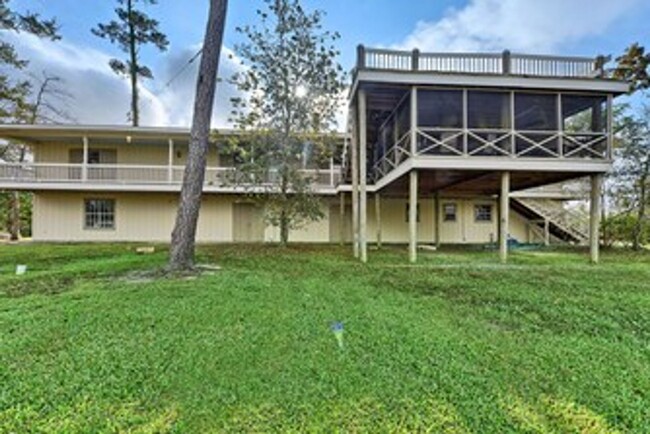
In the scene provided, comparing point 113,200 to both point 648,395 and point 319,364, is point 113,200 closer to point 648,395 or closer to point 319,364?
point 319,364

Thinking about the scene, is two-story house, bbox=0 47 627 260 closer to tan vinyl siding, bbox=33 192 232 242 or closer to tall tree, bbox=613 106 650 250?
tan vinyl siding, bbox=33 192 232 242

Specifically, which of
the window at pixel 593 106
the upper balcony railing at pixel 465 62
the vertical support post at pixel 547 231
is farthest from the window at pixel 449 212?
the upper balcony railing at pixel 465 62

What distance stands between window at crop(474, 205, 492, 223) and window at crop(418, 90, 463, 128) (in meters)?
8.51

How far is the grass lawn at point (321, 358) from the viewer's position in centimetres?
235

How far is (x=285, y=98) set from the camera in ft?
40.2

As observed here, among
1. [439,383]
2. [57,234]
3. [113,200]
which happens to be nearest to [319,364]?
[439,383]

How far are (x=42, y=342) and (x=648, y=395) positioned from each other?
5106 mm

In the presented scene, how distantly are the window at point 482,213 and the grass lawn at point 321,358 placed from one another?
1257cm

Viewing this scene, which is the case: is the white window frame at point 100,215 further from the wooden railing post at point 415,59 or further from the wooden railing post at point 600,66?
the wooden railing post at point 600,66

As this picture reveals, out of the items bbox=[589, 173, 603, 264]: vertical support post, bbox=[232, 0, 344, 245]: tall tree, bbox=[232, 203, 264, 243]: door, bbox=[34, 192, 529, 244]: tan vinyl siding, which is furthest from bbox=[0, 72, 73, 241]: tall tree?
bbox=[589, 173, 603, 264]: vertical support post

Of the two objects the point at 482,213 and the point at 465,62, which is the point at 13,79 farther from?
the point at 482,213

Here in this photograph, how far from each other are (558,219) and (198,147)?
17.2 metres

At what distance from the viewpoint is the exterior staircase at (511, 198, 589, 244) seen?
57.9 ft

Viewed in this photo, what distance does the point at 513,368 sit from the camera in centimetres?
301
